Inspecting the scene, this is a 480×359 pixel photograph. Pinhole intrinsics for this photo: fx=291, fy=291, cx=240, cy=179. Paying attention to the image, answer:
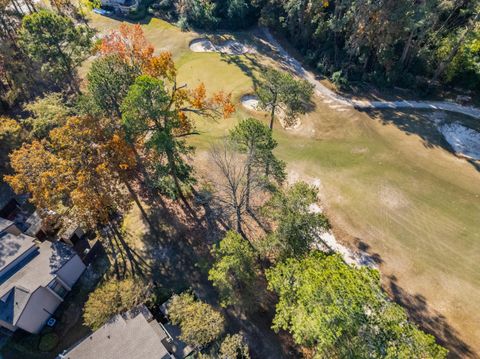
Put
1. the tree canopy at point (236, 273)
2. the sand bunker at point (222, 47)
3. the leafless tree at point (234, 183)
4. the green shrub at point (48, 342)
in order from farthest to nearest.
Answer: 1. the sand bunker at point (222, 47)
2. the leafless tree at point (234, 183)
3. the green shrub at point (48, 342)
4. the tree canopy at point (236, 273)

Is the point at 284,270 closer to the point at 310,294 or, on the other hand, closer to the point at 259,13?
the point at 310,294

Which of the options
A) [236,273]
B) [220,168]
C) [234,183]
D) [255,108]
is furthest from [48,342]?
[255,108]

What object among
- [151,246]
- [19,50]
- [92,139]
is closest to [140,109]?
[92,139]

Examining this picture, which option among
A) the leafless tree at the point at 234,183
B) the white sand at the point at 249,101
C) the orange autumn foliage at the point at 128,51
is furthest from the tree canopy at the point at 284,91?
the orange autumn foliage at the point at 128,51

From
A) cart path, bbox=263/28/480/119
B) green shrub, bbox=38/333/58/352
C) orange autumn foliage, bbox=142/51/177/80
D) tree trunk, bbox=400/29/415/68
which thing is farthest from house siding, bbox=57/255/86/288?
tree trunk, bbox=400/29/415/68

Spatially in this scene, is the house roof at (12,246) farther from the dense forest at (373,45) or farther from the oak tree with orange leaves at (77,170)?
the dense forest at (373,45)

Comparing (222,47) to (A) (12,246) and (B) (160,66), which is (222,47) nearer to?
(B) (160,66)

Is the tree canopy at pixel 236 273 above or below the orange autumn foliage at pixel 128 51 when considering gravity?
below
